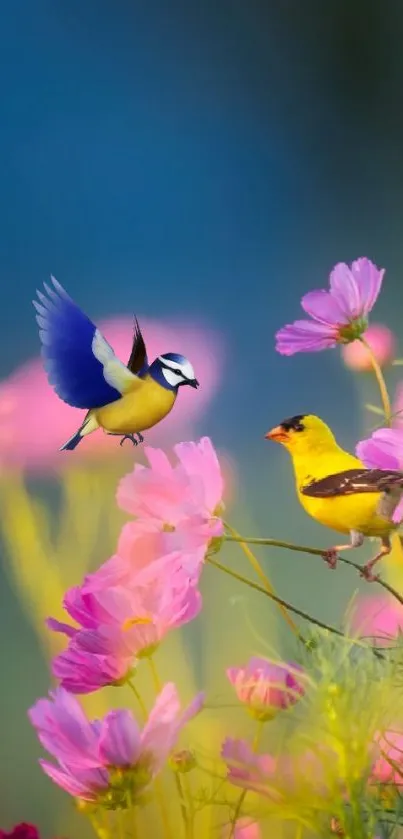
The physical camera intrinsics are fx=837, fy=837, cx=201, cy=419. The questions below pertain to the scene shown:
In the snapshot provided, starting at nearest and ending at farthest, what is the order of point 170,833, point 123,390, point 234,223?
1. point 170,833
2. point 123,390
3. point 234,223

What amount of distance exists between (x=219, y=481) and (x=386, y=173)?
23.1 inches

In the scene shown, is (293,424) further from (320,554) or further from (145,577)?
(145,577)

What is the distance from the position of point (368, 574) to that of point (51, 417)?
1.54 ft

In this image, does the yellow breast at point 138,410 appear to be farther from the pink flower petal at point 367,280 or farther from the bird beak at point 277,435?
the pink flower petal at point 367,280

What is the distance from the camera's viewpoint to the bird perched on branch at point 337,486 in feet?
3.52

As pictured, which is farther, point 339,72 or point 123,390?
point 339,72

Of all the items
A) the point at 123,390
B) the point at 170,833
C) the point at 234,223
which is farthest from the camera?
the point at 234,223

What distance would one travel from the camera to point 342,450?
3.75ft

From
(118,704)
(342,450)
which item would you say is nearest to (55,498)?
(118,704)

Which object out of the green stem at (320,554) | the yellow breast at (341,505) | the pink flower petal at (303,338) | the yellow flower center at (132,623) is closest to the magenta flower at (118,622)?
the yellow flower center at (132,623)

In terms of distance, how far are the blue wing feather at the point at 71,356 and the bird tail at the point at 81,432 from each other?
19mm

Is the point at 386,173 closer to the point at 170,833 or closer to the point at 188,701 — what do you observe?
the point at 188,701

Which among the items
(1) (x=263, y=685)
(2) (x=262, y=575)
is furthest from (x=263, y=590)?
(1) (x=263, y=685)

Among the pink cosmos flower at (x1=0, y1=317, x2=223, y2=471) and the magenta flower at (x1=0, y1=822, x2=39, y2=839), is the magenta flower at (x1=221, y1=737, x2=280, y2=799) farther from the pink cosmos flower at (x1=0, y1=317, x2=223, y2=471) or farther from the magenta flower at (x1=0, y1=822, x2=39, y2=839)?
the pink cosmos flower at (x1=0, y1=317, x2=223, y2=471)
